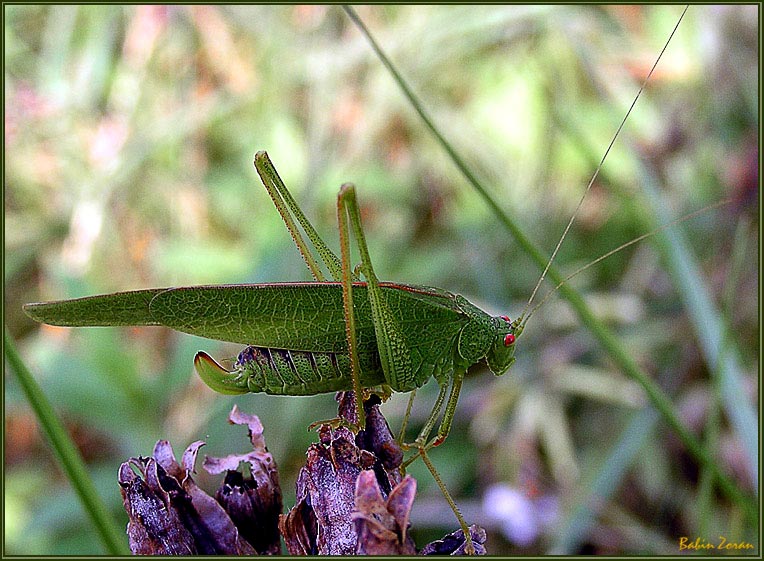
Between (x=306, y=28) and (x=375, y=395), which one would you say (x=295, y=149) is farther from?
(x=375, y=395)

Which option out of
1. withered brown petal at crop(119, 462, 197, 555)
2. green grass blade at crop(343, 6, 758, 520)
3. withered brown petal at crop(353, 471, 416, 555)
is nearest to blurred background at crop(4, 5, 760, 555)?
green grass blade at crop(343, 6, 758, 520)

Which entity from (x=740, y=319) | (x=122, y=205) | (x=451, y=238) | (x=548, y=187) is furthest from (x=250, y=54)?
(x=740, y=319)

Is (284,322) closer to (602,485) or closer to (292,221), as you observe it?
(292,221)

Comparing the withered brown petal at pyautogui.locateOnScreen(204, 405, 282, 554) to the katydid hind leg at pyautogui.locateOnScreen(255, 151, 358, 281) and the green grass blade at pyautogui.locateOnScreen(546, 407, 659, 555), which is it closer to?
the katydid hind leg at pyautogui.locateOnScreen(255, 151, 358, 281)

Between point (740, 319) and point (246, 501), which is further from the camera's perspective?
point (740, 319)

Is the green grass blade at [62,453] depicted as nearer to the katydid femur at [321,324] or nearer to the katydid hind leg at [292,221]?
the katydid femur at [321,324]

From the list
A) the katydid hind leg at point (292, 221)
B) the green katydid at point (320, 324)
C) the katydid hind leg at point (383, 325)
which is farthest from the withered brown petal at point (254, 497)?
the katydid hind leg at point (292, 221)
